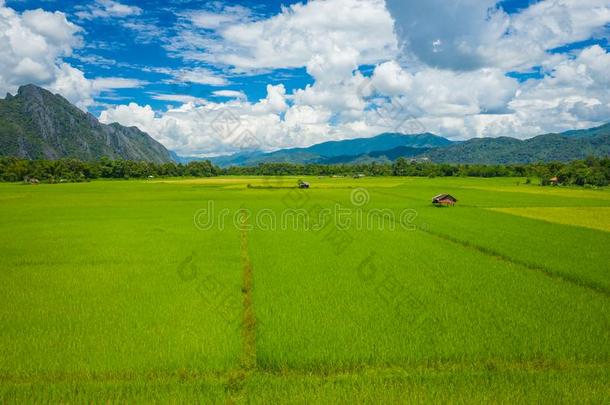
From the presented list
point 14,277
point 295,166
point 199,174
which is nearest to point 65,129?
point 199,174

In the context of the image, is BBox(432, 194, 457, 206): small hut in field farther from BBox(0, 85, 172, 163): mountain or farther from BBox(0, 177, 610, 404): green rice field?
BBox(0, 85, 172, 163): mountain

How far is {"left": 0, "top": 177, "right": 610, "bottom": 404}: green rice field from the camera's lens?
5.50m

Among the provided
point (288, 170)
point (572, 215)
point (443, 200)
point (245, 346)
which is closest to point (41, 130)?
point (288, 170)

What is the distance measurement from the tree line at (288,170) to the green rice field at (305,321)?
6049cm

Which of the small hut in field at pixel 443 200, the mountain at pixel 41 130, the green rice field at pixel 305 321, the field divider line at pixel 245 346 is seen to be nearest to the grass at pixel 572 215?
the small hut in field at pixel 443 200

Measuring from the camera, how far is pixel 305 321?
302 inches

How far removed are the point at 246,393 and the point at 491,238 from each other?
1459 centimetres

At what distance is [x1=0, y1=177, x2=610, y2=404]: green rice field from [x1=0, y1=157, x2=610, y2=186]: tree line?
198ft

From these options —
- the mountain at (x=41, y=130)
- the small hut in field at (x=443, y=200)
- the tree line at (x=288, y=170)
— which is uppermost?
the mountain at (x=41, y=130)

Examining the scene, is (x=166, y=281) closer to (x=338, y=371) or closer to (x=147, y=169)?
(x=338, y=371)

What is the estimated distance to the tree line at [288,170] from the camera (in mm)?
67250

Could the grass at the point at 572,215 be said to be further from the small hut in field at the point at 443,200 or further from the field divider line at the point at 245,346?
the field divider line at the point at 245,346

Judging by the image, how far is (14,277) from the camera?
10.9 m

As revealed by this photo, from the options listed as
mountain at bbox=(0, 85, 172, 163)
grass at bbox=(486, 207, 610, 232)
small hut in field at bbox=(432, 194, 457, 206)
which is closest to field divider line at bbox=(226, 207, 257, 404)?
grass at bbox=(486, 207, 610, 232)
